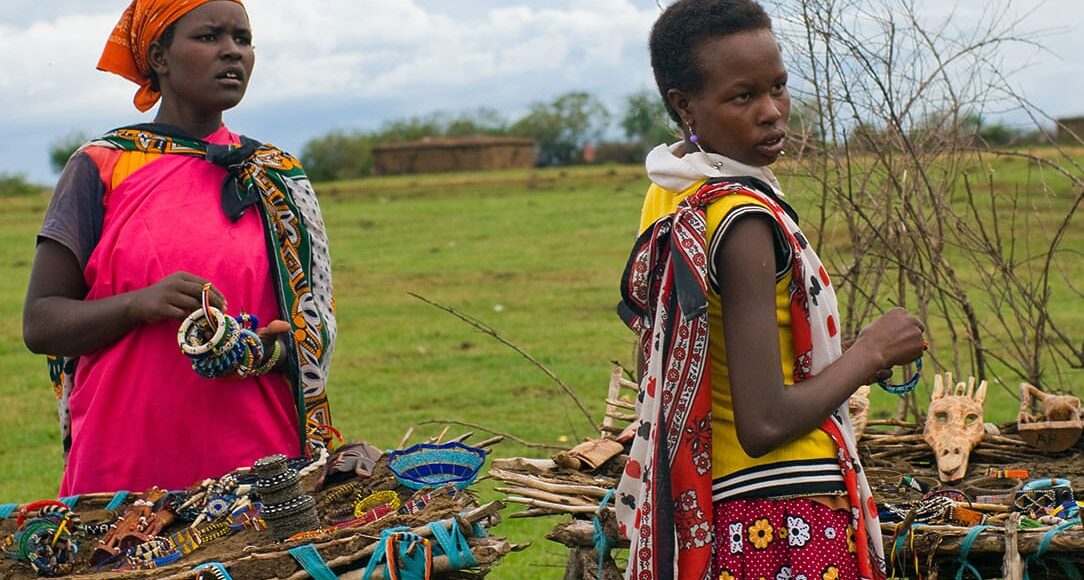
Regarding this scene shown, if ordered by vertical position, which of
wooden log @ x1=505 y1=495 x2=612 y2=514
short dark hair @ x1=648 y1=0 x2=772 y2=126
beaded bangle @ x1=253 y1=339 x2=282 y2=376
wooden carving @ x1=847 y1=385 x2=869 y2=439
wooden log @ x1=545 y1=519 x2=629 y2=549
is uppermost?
short dark hair @ x1=648 y1=0 x2=772 y2=126

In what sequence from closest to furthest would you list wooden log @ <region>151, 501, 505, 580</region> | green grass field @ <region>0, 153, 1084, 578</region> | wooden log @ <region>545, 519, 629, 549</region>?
wooden log @ <region>151, 501, 505, 580</region> → wooden log @ <region>545, 519, 629, 549</region> → green grass field @ <region>0, 153, 1084, 578</region>

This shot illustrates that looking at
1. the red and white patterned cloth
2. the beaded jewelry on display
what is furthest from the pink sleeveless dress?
the red and white patterned cloth

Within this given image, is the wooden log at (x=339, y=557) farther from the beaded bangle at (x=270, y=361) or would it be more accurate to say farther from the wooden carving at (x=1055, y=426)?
the wooden carving at (x=1055, y=426)

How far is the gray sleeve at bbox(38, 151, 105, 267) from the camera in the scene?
2.90 metres

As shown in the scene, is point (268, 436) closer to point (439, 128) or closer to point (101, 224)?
point (101, 224)

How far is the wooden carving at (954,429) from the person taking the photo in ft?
10.9

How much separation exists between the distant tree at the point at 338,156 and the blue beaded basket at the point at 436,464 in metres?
40.5

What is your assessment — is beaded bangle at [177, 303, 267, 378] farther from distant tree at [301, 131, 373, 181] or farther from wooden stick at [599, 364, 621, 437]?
distant tree at [301, 131, 373, 181]

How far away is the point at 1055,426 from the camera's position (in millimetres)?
3355

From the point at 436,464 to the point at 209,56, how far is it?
1.15m

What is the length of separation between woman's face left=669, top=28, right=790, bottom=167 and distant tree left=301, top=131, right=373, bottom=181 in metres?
41.1

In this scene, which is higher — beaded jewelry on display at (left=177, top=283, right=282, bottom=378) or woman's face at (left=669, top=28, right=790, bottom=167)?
woman's face at (left=669, top=28, right=790, bottom=167)

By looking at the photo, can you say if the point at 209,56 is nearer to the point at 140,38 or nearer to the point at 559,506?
the point at 140,38

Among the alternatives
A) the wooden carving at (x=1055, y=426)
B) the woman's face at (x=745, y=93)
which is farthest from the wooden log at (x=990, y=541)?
the woman's face at (x=745, y=93)
